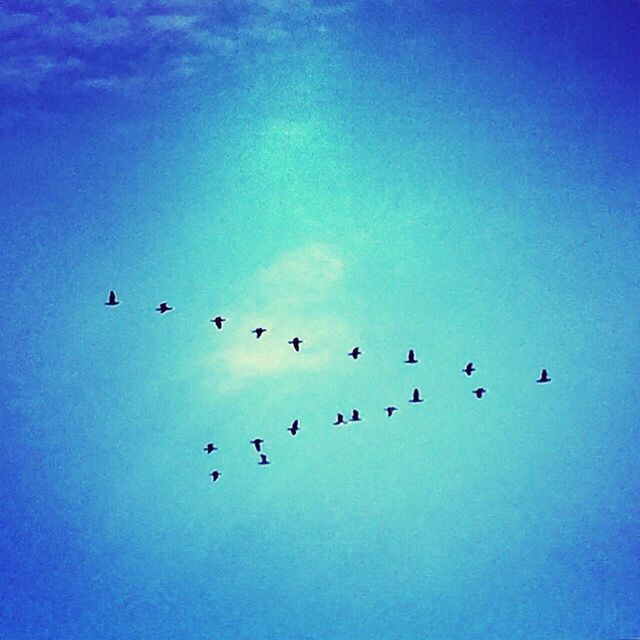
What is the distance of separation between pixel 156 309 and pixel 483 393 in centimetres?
1871

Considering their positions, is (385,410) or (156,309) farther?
(385,410)

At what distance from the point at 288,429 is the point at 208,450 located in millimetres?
4747

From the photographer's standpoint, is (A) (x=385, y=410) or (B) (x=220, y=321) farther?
(A) (x=385, y=410)

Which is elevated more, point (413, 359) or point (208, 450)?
point (413, 359)

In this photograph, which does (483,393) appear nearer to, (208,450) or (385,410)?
(385,410)

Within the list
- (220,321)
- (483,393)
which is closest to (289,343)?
(220,321)

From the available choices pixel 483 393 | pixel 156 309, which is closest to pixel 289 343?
pixel 156 309

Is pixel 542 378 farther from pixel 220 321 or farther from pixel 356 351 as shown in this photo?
pixel 220 321

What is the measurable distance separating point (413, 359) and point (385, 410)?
4.72 m

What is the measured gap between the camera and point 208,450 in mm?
61688

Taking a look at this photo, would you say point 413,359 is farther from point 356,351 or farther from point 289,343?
point 289,343

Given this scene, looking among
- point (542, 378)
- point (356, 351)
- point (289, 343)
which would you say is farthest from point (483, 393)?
point (289, 343)

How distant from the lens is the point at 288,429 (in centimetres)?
6100

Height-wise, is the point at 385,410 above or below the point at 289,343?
below
